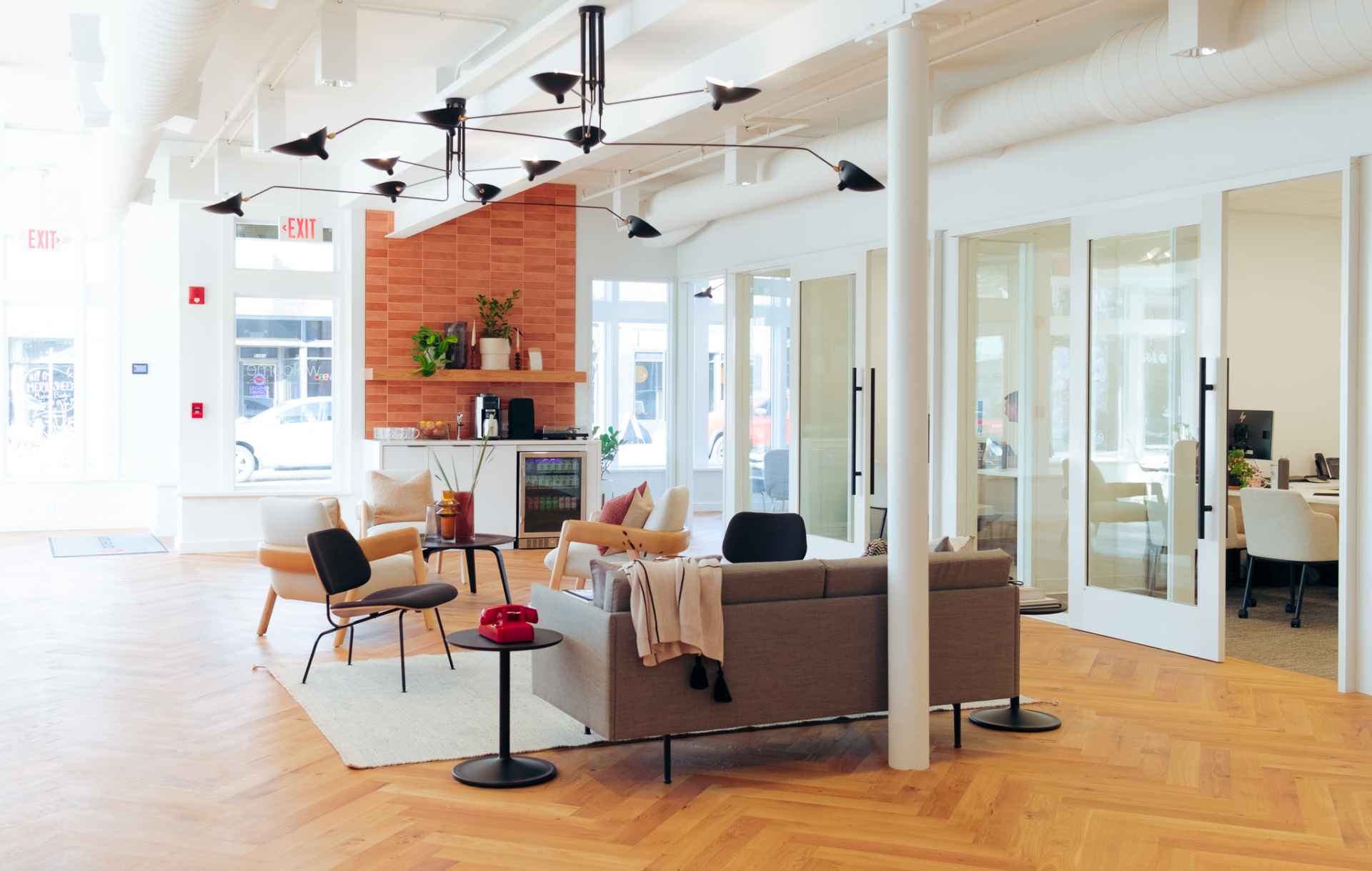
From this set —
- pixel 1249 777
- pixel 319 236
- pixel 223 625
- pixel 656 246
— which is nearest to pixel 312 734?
pixel 223 625

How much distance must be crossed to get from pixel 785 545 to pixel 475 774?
2882 mm

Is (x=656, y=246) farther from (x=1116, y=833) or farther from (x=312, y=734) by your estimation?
(x=1116, y=833)

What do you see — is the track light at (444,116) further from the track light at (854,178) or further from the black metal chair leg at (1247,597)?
the black metal chair leg at (1247,597)

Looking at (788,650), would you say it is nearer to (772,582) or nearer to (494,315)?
(772,582)

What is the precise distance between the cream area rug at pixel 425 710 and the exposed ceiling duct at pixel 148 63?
10.1 feet

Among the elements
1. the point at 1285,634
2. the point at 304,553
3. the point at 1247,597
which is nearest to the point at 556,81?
the point at 304,553

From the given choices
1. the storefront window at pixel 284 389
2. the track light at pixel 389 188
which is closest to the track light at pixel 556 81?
the track light at pixel 389 188

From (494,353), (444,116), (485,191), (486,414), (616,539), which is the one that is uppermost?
(485,191)

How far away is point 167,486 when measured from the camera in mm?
11938

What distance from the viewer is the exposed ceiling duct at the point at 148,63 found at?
4671 mm

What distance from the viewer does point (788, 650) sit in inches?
183

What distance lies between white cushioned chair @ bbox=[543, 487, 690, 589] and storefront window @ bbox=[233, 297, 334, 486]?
437cm

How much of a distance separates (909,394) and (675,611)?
131 cm

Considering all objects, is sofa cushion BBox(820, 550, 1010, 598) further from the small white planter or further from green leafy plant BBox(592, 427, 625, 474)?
green leafy plant BBox(592, 427, 625, 474)
